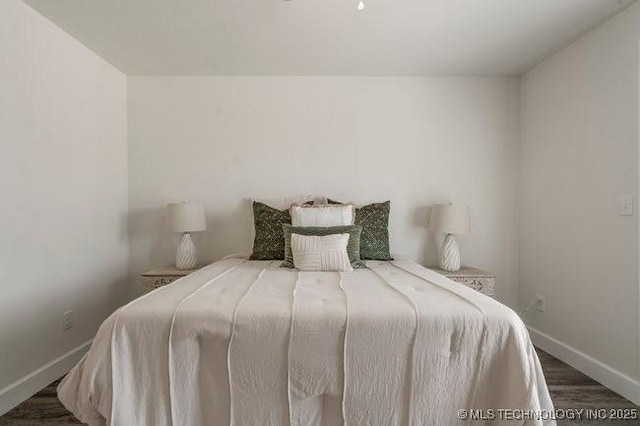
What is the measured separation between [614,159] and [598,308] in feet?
3.18

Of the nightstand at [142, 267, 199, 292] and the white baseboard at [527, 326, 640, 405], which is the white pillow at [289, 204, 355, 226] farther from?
the white baseboard at [527, 326, 640, 405]

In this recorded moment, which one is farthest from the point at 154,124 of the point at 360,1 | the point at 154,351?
the point at 154,351

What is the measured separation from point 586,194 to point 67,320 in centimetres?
369

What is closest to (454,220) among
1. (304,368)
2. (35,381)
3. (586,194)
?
(586,194)

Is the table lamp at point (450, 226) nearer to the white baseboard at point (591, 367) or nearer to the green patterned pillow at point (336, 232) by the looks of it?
the green patterned pillow at point (336, 232)

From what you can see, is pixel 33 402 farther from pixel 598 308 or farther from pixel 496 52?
pixel 496 52

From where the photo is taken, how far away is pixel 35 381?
1950 mm

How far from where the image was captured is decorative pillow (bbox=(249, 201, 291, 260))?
8.32 feet

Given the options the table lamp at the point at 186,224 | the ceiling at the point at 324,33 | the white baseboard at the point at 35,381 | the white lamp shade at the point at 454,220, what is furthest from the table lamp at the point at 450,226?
the white baseboard at the point at 35,381

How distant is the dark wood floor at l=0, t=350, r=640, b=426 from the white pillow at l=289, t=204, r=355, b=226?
1.68m

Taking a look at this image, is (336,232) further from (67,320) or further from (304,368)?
(67,320)

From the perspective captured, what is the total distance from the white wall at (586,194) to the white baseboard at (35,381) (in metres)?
3.50

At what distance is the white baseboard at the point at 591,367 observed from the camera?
188 cm

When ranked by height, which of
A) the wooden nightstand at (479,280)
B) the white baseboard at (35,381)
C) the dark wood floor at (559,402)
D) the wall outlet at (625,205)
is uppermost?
the wall outlet at (625,205)
